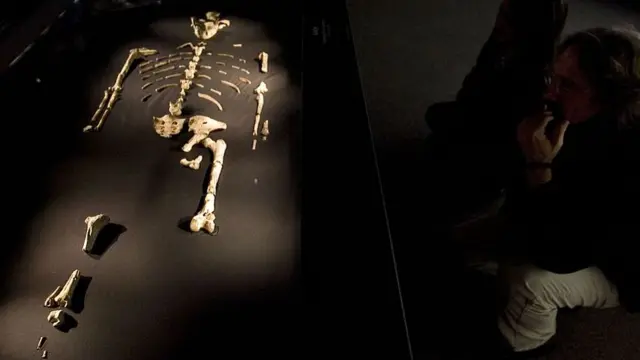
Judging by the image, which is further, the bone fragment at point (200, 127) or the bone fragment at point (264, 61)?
the bone fragment at point (264, 61)

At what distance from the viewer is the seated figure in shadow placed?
1.53 meters

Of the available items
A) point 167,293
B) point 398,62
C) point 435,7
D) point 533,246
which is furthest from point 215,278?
point 435,7

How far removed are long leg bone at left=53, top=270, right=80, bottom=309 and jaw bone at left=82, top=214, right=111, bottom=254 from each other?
90 millimetres

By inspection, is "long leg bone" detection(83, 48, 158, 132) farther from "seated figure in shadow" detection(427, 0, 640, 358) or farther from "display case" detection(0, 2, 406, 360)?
"seated figure in shadow" detection(427, 0, 640, 358)

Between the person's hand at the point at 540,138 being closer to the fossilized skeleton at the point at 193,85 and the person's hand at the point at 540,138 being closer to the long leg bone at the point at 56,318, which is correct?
the fossilized skeleton at the point at 193,85

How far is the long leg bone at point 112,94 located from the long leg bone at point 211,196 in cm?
38

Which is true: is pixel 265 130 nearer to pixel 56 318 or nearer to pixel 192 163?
pixel 192 163

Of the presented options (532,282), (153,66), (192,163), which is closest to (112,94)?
(153,66)

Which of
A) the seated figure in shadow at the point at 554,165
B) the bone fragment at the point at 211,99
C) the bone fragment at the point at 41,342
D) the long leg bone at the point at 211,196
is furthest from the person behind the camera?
the bone fragment at the point at 211,99

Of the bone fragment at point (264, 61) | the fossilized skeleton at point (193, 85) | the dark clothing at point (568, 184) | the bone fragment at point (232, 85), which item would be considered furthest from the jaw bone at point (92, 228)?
the dark clothing at point (568, 184)

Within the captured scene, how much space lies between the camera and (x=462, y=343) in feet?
6.70

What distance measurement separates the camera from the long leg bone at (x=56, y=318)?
1366mm

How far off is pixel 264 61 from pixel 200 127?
47cm

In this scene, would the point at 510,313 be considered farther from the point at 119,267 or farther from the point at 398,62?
the point at 398,62
